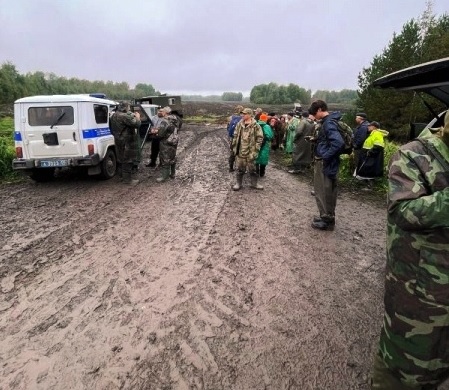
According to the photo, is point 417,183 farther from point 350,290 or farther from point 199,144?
point 199,144

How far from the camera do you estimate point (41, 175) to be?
7957 mm

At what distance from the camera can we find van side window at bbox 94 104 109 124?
7.69m

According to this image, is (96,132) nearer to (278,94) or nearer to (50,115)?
(50,115)

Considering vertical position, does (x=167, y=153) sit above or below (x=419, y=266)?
below

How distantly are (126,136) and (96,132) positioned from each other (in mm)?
659

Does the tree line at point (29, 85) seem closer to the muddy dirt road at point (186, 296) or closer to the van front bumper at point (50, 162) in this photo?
the van front bumper at point (50, 162)

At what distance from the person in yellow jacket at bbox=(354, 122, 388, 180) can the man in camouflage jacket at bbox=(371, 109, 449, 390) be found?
624 centimetres

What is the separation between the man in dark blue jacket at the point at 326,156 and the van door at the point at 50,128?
519 centimetres

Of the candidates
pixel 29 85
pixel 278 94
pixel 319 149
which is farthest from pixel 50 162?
pixel 278 94

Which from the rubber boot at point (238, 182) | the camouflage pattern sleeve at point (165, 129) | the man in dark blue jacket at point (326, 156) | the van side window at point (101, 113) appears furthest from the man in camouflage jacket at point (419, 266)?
the van side window at point (101, 113)

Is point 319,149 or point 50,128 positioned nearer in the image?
point 319,149

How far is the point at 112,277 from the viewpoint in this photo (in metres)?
3.69

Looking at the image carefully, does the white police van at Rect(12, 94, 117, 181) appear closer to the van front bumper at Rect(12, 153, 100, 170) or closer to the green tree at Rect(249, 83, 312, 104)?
the van front bumper at Rect(12, 153, 100, 170)

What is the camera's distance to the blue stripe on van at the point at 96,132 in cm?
729
